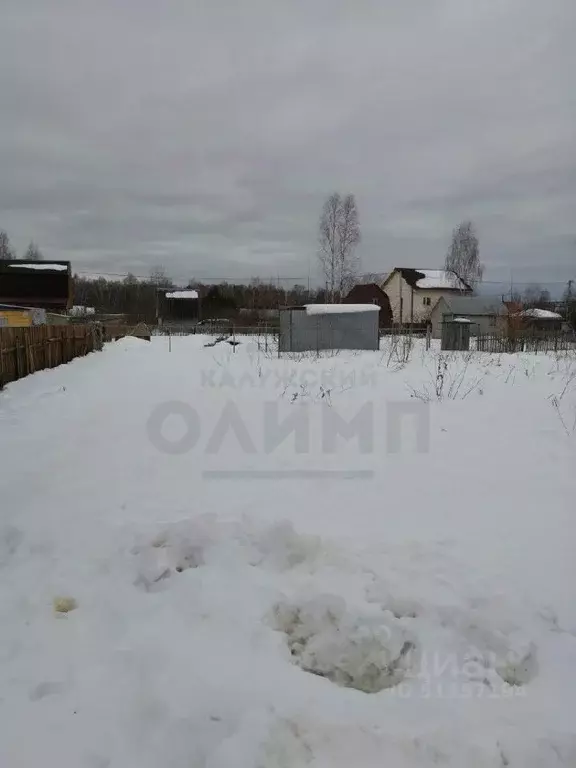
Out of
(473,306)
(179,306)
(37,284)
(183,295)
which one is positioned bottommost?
(473,306)

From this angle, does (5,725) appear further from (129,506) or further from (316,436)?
(316,436)

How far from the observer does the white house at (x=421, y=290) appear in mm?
44844

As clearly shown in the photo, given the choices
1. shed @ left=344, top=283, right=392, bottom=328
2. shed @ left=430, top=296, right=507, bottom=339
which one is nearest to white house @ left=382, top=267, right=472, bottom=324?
shed @ left=344, top=283, right=392, bottom=328

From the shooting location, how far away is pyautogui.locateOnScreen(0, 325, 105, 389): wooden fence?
10734 mm

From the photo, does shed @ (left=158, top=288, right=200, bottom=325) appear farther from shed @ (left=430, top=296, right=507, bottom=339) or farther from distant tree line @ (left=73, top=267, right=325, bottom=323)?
shed @ (left=430, top=296, right=507, bottom=339)

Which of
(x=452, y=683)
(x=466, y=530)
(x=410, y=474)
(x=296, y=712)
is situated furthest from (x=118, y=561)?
(x=410, y=474)

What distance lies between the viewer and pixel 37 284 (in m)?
35.2

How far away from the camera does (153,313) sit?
63.4 m

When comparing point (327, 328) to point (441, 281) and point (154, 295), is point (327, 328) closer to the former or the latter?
point (441, 281)

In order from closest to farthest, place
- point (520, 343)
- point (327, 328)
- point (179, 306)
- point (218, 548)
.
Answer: point (218, 548) < point (327, 328) < point (520, 343) < point (179, 306)

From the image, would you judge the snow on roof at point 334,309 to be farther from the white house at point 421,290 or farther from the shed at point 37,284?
the white house at point 421,290

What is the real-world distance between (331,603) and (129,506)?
187 cm

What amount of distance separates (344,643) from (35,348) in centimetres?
1269

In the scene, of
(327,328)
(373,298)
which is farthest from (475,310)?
(327,328)
